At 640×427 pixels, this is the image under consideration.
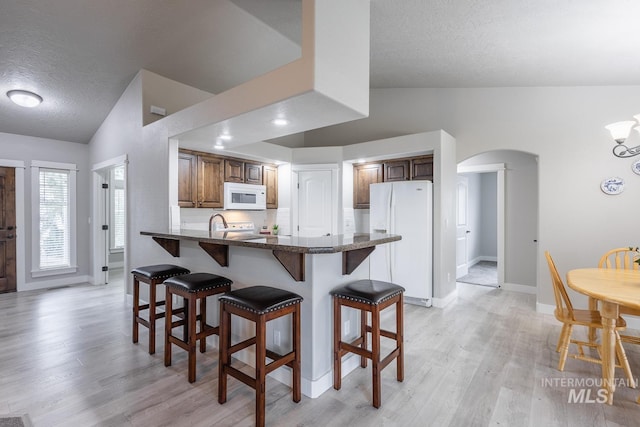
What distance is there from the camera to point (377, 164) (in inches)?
188

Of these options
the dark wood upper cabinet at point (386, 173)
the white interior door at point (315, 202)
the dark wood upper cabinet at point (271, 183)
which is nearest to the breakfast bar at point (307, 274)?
the dark wood upper cabinet at point (386, 173)

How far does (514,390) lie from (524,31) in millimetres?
2914

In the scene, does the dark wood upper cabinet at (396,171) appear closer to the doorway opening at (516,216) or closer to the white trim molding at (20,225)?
the doorway opening at (516,216)

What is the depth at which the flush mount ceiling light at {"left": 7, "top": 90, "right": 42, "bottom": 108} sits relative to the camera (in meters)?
3.68

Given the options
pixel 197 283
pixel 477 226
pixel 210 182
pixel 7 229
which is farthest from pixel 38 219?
pixel 477 226

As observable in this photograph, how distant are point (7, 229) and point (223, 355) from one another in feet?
16.1

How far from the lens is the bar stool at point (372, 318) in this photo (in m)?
1.99

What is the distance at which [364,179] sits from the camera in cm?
492

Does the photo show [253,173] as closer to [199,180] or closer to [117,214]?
[199,180]

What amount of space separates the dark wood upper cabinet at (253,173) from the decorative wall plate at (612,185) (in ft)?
14.6

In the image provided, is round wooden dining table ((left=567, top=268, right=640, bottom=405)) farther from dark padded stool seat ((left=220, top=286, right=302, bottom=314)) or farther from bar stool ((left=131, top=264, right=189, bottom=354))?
bar stool ((left=131, top=264, right=189, bottom=354))

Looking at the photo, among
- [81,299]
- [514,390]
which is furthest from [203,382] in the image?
[81,299]

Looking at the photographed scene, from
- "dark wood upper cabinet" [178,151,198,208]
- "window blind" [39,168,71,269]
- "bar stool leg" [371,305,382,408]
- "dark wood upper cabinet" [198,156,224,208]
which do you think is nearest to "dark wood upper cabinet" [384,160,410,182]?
"dark wood upper cabinet" [198,156,224,208]

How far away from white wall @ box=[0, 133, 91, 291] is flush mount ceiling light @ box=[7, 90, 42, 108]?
1258mm
